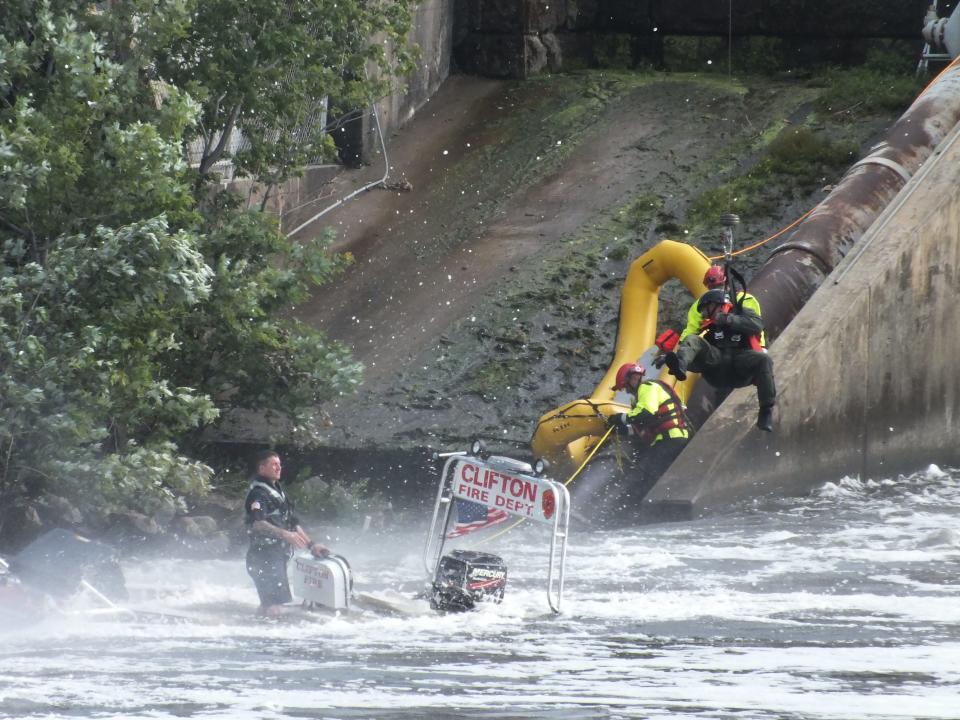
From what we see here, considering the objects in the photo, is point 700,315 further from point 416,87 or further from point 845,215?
point 416,87

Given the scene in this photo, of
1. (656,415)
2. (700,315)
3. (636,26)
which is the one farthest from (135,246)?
(636,26)

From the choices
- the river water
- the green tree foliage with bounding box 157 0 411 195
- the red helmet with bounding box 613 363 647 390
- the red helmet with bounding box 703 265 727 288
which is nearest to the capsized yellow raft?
the red helmet with bounding box 613 363 647 390

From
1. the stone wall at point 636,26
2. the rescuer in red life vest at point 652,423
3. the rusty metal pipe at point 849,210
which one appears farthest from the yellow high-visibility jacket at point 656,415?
the stone wall at point 636,26

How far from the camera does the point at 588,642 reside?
33.8 feet

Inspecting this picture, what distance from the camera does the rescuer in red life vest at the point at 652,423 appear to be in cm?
1517

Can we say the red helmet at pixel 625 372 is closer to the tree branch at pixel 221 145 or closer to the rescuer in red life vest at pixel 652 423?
the rescuer in red life vest at pixel 652 423

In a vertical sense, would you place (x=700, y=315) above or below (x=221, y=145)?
below

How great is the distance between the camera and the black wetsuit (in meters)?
11.2

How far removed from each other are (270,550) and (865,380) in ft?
25.0

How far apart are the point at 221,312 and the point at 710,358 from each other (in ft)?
15.2

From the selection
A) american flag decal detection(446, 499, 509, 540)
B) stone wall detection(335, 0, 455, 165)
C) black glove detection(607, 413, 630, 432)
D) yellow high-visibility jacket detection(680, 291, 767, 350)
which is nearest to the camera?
american flag decal detection(446, 499, 509, 540)

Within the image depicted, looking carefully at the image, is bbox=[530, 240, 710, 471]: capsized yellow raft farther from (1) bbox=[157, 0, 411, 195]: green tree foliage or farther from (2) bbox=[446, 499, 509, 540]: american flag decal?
(2) bbox=[446, 499, 509, 540]: american flag decal

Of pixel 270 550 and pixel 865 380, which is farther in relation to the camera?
pixel 865 380

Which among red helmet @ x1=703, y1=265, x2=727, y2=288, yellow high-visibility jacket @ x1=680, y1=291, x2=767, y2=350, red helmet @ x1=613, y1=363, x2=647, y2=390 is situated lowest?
red helmet @ x1=613, y1=363, x2=647, y2=390
